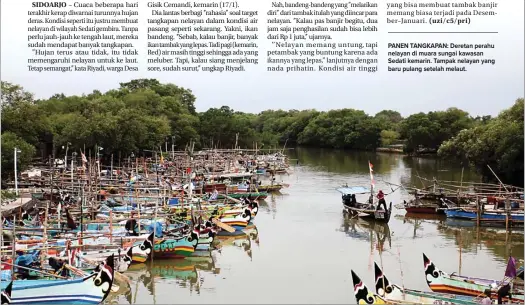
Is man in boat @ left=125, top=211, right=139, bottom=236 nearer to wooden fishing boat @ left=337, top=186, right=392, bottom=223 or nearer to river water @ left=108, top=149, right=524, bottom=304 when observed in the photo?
river water @ left=108, top=149, right=524, bottom=304

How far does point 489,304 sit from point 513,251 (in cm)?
523

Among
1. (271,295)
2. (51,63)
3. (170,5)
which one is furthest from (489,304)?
(51,63)

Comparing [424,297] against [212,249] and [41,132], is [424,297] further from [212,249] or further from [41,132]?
[41,132]

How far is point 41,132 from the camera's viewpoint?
72.3ft

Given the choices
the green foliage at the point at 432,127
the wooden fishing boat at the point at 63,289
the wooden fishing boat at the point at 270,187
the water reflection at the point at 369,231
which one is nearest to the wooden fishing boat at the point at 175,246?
the wooden fishing boat at the point at 63,289

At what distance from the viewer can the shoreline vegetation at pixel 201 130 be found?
66.0ft

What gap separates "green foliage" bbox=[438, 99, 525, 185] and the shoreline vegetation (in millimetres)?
31

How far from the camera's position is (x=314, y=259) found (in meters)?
11.3

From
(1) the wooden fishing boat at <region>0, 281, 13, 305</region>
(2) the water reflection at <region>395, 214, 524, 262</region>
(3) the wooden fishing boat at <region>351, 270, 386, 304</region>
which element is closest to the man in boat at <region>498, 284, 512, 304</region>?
(3) the wooden fishing boat at <region>351, 270, 386, 304</region>

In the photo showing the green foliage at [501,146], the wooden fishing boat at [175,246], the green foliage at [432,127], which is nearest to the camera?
the wooden fishing boat at [175,246]

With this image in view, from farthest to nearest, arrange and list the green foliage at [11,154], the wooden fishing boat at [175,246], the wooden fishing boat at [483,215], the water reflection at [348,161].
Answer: the water reflection at [348,161] < the green foliage at [11,154] < the wooden fishing boat at [483,215] < the wooden fishing boat at [175,246]

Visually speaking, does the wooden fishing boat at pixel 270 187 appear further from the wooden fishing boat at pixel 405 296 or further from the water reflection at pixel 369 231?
the wooden fishing boat at pixel 405 296

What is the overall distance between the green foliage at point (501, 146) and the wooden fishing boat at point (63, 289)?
47.4 feet

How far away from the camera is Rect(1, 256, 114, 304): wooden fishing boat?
7.89 metres
